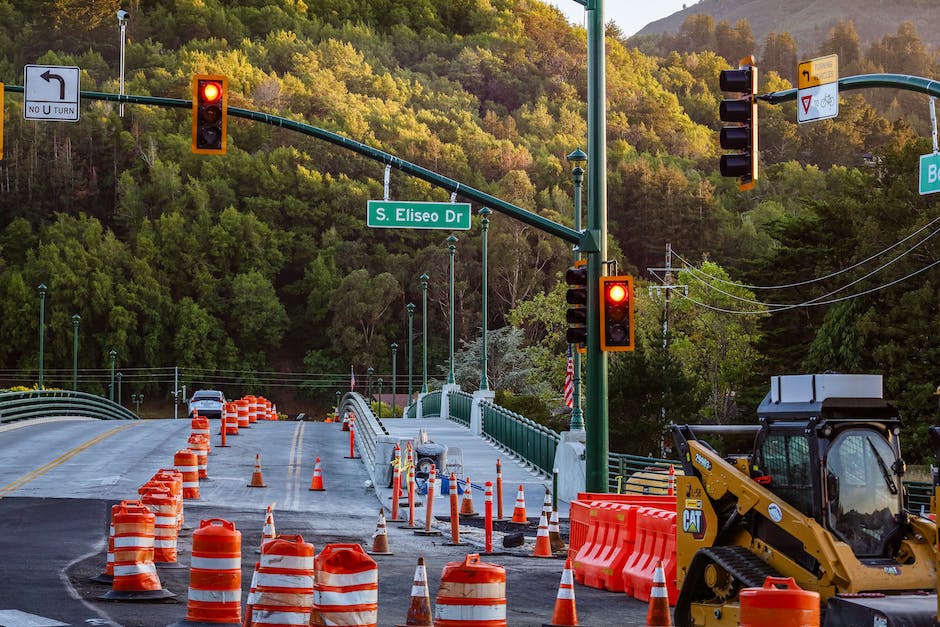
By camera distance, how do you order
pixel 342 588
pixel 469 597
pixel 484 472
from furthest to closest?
pixel 484 472 → pixel 342 588 → pixel 469 597

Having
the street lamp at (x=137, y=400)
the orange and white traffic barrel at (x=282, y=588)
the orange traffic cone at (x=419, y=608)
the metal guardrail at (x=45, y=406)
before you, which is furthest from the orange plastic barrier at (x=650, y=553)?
the street lamp at (x=137, y=400)

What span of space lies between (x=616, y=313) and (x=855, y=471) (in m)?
8.45

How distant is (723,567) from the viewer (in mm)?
12070

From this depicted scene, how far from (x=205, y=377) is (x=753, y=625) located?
111 meters

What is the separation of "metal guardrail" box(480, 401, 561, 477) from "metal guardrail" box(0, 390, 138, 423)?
16232 millimetres

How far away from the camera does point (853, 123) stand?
162250 millimetres

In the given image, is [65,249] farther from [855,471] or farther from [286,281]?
[855,471]

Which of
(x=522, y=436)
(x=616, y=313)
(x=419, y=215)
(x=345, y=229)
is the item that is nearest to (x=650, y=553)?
(x=616, y=313)

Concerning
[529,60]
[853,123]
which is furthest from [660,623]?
[529,60]

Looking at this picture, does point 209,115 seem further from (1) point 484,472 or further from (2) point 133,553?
(1) point 484,472

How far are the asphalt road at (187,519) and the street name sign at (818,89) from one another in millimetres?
6499

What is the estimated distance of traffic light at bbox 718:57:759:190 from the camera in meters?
17.6

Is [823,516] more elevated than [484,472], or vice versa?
[823,516]

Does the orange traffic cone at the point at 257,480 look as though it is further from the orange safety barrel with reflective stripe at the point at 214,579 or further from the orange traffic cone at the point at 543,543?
the orange safety barrel with reflective stripe at the point at 214,579
